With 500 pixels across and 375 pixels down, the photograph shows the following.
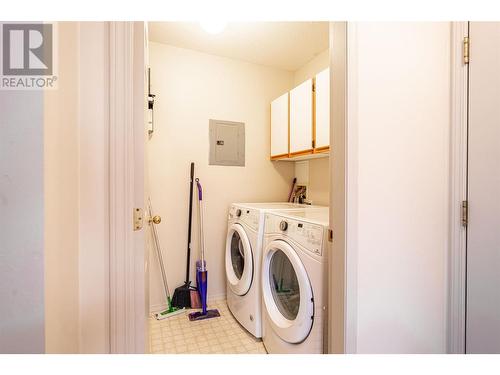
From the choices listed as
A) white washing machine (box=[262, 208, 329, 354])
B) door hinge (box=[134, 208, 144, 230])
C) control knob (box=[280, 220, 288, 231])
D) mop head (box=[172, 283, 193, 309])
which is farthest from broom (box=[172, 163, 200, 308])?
door hinge (box=[134, 208, 144, 230])

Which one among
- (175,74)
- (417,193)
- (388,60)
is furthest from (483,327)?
(175,74)

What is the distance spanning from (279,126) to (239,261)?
1.27 meters

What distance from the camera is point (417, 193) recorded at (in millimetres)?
961

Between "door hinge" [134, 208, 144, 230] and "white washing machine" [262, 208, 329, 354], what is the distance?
2.49 feet

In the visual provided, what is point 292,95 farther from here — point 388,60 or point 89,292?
point 89,292

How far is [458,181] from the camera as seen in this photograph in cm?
98

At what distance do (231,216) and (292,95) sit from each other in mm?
1153

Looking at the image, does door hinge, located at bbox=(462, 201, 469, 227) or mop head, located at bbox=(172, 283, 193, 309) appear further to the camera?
mop head, located at bbox=(172, 283, 193, 309)

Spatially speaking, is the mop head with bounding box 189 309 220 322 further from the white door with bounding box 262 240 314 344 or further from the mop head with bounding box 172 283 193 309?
the white door with bounding box 262 240 314 344

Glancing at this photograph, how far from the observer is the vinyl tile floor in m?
1.57

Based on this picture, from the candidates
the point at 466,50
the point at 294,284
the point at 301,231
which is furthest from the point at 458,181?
Result: the point at 294,284

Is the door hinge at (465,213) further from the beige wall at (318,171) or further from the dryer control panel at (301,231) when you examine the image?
the beige wall at (318,171)

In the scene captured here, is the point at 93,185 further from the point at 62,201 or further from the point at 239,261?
the point at 239,261

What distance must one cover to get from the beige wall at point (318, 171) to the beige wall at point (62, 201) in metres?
1.86
